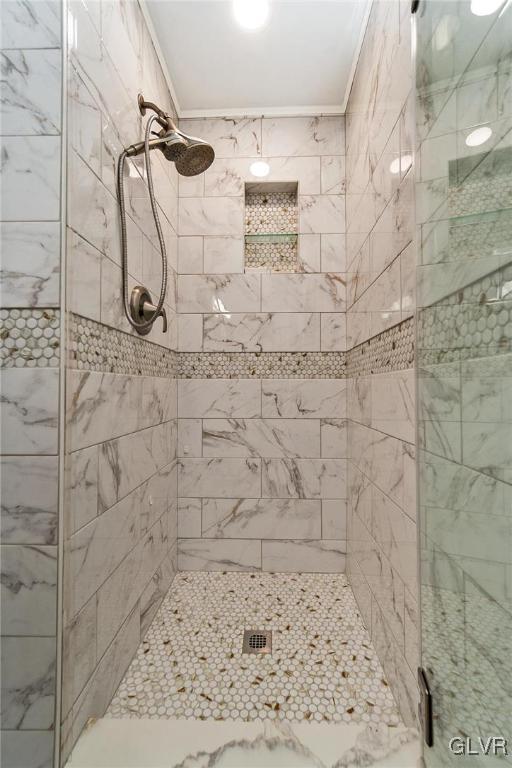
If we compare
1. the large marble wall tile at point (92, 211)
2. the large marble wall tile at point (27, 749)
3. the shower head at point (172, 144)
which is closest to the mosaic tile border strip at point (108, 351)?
the large marble wall tile at point (92, 211)

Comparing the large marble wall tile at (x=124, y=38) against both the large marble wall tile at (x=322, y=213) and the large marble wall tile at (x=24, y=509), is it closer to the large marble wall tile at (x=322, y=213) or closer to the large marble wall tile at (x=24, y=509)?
the large marble wall tile at (x=322, y=213)

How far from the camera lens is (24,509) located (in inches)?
32.6

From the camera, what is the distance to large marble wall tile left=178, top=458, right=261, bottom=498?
6.15ft

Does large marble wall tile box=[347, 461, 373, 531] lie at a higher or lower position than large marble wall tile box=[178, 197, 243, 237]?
lower

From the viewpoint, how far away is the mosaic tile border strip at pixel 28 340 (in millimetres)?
831

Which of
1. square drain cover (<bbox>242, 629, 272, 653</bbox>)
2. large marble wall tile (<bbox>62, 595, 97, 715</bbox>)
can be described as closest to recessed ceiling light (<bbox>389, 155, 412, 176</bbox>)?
large marble wall tile (<bbox>62, 595, 97, 715</bbox>)

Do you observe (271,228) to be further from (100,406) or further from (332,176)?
(100,406)

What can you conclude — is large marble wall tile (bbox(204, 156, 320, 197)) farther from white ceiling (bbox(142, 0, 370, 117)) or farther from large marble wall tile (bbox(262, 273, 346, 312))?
large marble wall tile (bbox(262, 273, 346, 312))

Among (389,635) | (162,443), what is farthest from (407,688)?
(162,443)

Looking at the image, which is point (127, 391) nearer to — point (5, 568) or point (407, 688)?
point (5, 568)

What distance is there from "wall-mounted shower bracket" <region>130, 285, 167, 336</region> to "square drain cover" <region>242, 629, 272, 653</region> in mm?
1244

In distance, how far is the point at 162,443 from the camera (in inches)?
64.1

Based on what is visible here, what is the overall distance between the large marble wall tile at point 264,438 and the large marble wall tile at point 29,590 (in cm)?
109

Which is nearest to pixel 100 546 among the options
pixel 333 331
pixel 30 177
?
pixel 30 177
